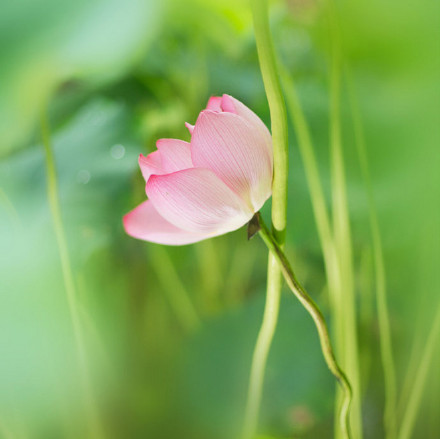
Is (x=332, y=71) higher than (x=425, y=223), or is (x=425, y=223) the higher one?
(x=332, y=71)

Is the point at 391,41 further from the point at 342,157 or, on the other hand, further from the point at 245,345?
the point at 245,345

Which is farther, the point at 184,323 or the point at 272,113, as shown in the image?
the point at 184,323

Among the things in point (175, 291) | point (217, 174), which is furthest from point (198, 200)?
point (175, 291)

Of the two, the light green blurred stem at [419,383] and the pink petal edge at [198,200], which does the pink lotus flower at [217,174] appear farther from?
the light green blurred stem at [419,383]

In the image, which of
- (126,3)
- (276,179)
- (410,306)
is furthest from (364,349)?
(126,3)

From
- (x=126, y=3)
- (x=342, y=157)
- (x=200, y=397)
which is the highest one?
(x=126, y=3)
